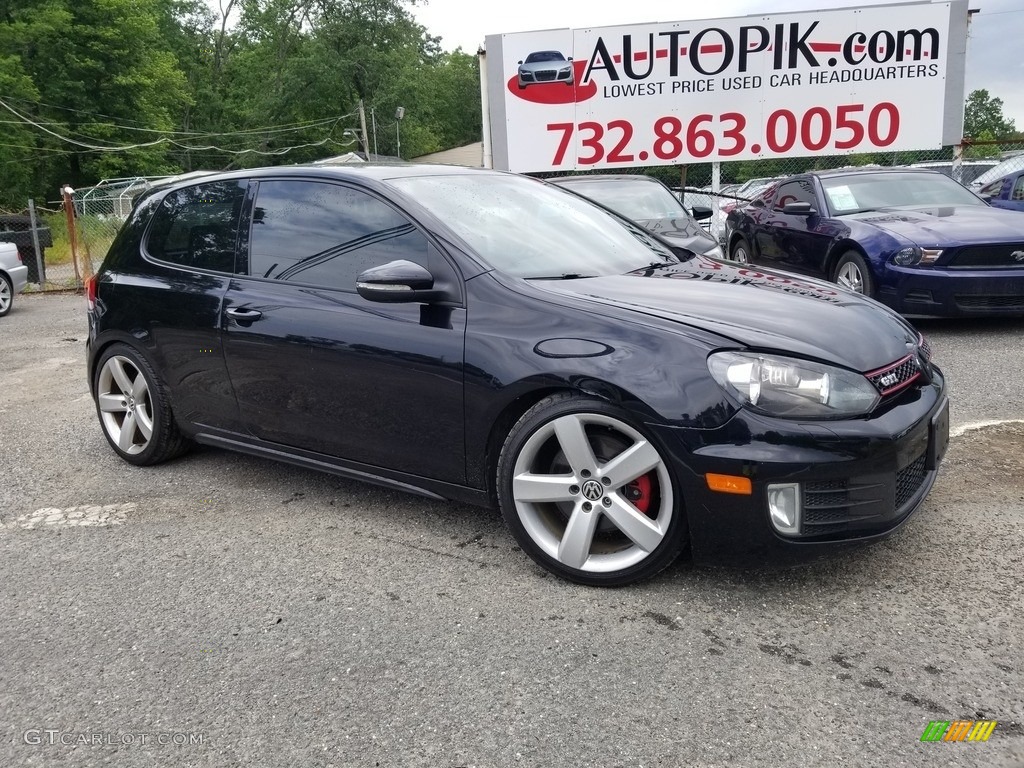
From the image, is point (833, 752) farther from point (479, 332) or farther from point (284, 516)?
point (284, 516)

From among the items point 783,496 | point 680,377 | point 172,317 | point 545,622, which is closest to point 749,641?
point 783,496

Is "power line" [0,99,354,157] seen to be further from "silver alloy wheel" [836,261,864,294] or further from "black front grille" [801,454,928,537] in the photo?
"black front grille" [801,454,928,537]

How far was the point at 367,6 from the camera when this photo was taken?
53.9 meters

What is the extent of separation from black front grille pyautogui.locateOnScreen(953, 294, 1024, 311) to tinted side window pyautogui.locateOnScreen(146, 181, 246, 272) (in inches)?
218

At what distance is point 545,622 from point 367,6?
57.3m

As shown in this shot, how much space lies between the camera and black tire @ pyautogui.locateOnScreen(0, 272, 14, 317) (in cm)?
1189

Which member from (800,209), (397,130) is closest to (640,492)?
(800,209)

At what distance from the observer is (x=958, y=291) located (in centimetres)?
680

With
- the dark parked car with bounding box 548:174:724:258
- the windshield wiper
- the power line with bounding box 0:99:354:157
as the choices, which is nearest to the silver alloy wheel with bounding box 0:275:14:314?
the dark parked car with bounding box 548:174:724:258

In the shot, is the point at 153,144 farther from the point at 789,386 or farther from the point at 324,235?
the point at 789,386

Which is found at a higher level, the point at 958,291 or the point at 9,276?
the point at 9,276

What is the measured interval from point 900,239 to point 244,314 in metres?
5.50

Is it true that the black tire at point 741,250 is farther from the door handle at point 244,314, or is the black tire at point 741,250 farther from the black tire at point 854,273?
the door handle at point 244,314

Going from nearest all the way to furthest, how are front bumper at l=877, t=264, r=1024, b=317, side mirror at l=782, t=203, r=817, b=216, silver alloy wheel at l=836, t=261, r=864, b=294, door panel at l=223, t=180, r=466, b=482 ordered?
door panel at l=223, t=180, r=466, b=482 → front bumper at l=877, t=264, r=1024, b=317 → silver alloy wheel at l=836, t=261, r=864, b=294 → side mirror at l=782, t=203, r=817, b=216
